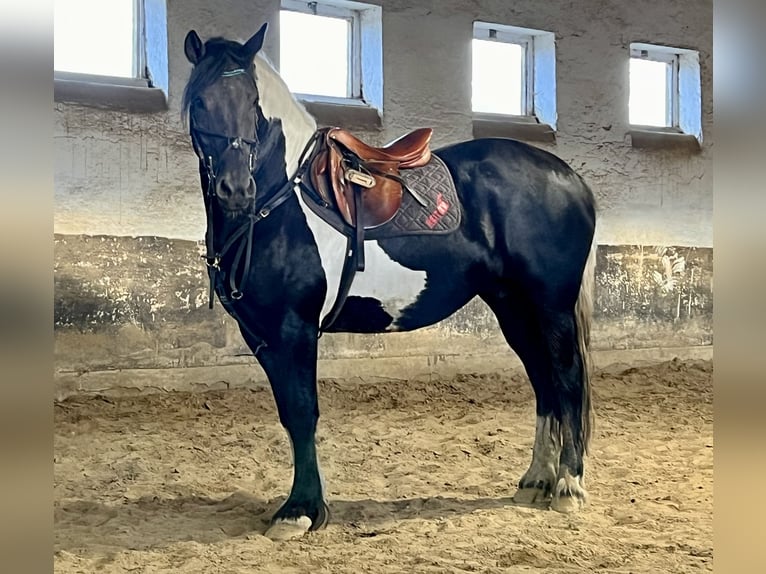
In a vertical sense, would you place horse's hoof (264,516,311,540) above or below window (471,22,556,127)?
below

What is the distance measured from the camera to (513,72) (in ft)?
8.74

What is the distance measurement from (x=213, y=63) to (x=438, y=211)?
731mm

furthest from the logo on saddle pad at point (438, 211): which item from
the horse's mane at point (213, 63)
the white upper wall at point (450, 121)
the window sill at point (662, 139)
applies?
the window sill at point (662, 139)

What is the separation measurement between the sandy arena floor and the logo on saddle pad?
57cm

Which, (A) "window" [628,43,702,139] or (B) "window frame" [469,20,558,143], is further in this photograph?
(A) "window" [628,43,702,139]

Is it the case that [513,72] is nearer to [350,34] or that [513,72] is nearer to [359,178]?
[350,34]

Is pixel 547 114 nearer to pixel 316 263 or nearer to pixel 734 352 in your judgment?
pixel 316 263

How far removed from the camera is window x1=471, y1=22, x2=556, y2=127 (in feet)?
8.52

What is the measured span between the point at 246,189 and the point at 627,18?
159 centimetres

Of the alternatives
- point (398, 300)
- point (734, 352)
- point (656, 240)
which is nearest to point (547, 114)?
point (656, 240)

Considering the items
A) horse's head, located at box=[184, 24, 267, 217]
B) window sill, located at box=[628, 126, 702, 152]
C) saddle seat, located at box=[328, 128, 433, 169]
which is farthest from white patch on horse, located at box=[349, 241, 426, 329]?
window sill, located at box=[628, 126, 702, 152]

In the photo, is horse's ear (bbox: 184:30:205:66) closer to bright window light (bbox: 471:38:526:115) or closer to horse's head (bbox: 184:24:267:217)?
horse's head (bbox: 184:24:267:217)

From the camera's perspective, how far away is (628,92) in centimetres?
282

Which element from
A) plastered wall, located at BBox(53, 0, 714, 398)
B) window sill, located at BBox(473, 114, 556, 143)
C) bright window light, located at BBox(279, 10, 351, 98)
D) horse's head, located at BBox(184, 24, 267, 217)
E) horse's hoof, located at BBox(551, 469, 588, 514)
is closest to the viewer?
horse's head, located at BBox(184, 24, 267, 217)
